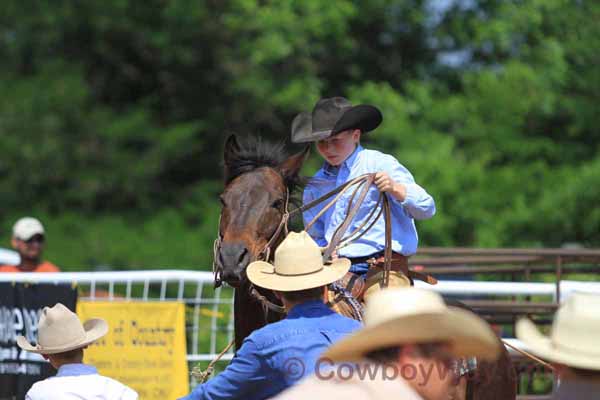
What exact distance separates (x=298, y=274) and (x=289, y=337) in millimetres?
272

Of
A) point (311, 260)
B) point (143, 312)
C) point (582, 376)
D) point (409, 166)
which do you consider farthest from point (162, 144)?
point (582, 376)

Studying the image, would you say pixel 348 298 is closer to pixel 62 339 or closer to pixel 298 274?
pixel 298 274

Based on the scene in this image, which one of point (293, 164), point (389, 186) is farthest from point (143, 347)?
point (389, 186)

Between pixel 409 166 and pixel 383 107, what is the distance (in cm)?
137

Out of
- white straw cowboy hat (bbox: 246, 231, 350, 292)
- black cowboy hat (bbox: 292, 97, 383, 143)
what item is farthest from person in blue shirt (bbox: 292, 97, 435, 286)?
white straw cowboy hat (bbox: 246, 231, 350, 292)

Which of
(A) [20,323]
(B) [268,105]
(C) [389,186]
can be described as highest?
(B) [268,105]

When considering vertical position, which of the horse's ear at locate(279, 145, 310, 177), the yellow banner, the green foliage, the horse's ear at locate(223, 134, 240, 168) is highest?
the green foliage

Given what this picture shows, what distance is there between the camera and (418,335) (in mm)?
3459

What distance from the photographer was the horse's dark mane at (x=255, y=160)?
680cm

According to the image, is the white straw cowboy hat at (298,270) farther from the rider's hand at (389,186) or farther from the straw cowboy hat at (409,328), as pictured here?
the rider's hand at (389,186)

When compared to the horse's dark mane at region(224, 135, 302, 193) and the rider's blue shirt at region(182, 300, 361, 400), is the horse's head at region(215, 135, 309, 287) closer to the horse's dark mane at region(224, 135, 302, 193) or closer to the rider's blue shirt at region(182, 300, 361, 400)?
the horse's dark mane at region(224, 135, 302, 193)

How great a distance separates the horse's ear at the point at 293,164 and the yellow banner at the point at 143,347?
8.18 ft

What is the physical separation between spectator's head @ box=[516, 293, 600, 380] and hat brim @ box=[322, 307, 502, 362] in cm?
26

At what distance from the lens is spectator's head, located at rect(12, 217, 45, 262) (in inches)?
408
